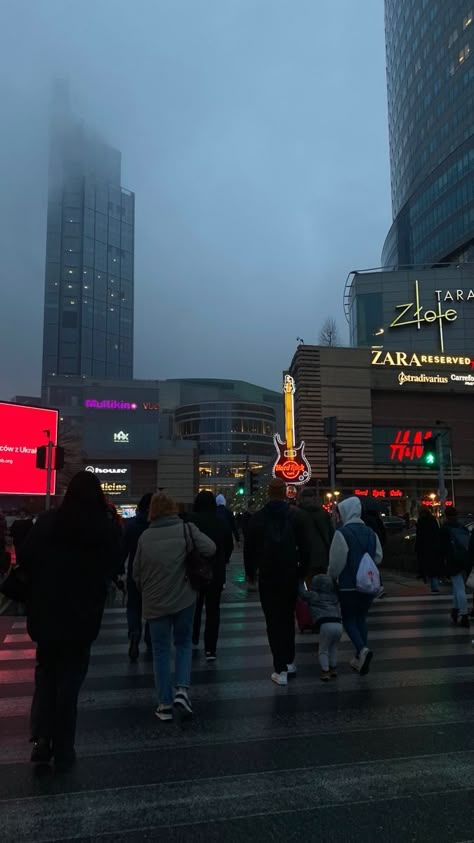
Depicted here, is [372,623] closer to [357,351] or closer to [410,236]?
[357,351]

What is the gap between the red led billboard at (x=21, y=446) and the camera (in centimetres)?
2619

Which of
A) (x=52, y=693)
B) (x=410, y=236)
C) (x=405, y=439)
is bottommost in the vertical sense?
(x=52, y=693)

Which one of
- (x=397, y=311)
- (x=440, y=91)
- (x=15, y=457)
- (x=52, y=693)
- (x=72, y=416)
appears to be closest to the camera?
(x=52, y=693)

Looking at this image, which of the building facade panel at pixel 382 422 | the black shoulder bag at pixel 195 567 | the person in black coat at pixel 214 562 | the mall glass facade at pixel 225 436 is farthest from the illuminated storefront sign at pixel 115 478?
the black shoulder bag at pixel 195 567

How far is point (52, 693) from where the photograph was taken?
4.01 metres

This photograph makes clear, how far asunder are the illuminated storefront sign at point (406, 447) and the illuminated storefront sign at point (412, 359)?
6105 mm

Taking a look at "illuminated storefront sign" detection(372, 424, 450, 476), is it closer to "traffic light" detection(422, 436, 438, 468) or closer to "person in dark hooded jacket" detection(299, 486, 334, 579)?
"traffic light" detection(422, 436, 438, 468)

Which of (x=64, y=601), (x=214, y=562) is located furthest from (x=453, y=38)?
(x=64, y=601)

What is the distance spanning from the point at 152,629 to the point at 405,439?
5112cm

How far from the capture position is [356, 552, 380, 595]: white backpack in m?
6.21

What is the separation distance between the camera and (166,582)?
497 cm

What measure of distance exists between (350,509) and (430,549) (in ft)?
25.2

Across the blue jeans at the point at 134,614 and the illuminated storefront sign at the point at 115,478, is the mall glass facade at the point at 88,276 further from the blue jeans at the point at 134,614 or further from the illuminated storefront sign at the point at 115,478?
the blue jeans at the point at 134,614

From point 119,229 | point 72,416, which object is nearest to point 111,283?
point 119,229
